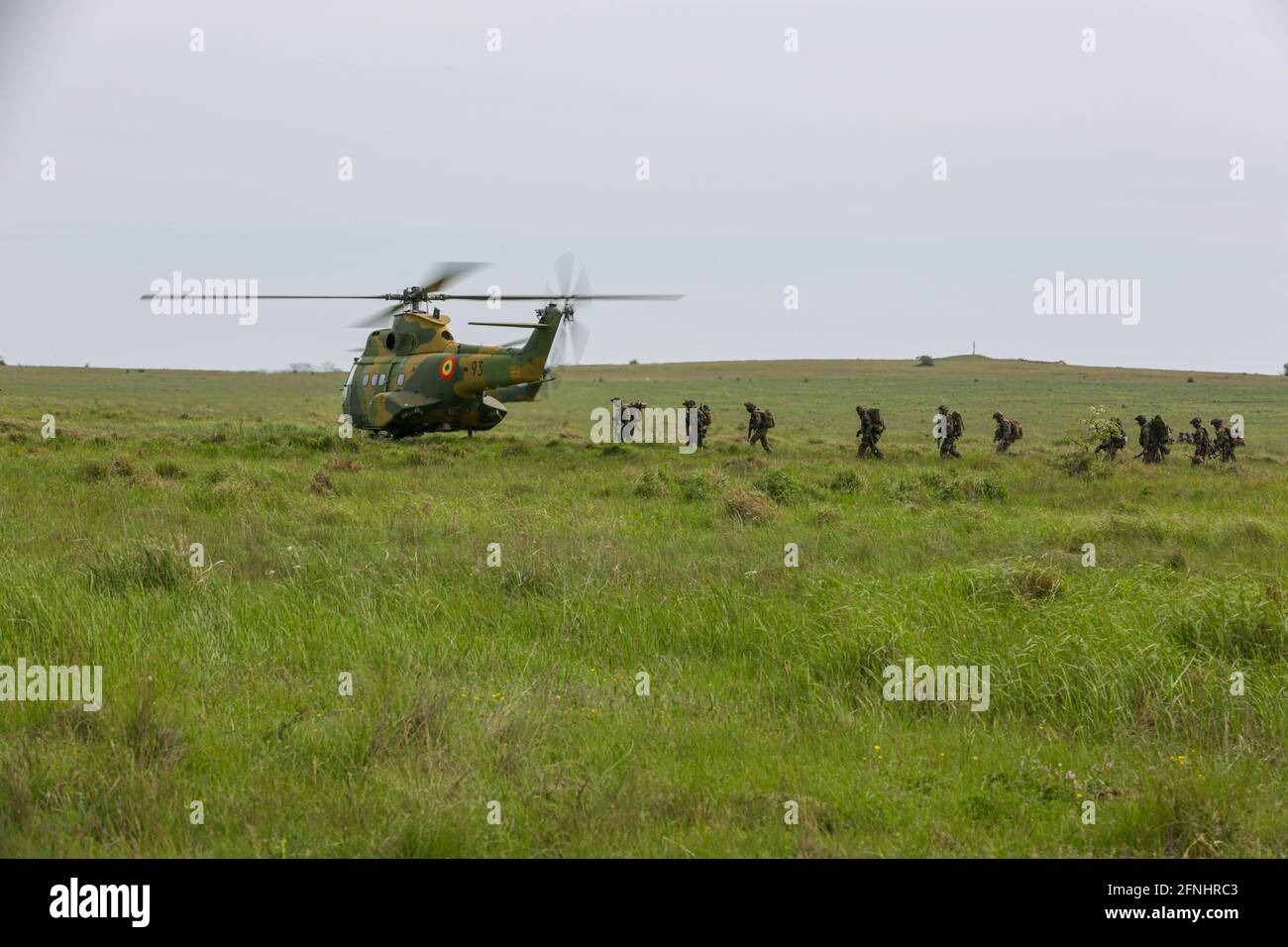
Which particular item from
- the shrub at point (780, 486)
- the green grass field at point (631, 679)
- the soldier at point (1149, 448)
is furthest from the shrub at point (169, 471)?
the soldier at point (1149, 448)

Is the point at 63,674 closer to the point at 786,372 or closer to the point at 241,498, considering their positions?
the point at 241,498

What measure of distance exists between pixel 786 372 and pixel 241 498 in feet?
394

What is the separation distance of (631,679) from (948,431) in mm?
21948

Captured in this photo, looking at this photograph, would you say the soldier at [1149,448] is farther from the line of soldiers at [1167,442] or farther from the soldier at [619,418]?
the soldier at [619,418]

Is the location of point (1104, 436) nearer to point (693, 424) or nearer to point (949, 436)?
point (949, 436)

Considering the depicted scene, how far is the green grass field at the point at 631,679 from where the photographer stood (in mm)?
4922

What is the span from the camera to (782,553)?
11664 millimetres

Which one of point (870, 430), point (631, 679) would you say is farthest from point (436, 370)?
point (631, 679)

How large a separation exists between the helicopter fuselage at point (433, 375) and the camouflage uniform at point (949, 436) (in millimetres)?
10360

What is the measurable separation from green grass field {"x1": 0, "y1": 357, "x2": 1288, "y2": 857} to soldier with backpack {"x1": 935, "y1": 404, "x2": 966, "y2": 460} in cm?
1176

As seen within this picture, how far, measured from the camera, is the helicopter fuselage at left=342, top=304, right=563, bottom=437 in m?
27.9

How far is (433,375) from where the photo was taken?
92.9 ft
